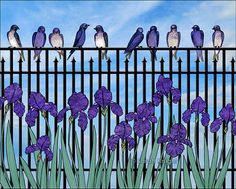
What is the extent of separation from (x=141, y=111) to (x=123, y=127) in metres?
0.39

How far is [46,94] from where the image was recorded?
38.1ft

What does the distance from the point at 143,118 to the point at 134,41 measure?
1.43 m

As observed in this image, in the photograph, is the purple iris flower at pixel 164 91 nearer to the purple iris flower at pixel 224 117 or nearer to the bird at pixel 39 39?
the purple iris flower at pixel 224 117

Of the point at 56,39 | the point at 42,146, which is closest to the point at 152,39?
the point at 56,39

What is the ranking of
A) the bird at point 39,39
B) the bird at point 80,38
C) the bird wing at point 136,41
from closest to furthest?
the bird wing at point 136,41, the bird at point 80,38, the bird at point 39,39

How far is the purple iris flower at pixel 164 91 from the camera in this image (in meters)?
11.3

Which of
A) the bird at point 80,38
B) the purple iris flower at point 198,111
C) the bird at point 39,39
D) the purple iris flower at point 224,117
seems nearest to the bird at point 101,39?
the bird at point 80,38

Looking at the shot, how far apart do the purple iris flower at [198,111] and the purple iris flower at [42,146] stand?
86.3 inches

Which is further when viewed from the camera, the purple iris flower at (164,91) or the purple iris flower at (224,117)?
the purple iris flower at (224,117)

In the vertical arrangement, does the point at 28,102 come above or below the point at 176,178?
above

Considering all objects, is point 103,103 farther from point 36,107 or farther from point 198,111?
point 198,111

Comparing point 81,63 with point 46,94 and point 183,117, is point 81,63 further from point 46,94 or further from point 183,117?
point 183,117

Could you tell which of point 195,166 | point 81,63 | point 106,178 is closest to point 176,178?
point 195,166

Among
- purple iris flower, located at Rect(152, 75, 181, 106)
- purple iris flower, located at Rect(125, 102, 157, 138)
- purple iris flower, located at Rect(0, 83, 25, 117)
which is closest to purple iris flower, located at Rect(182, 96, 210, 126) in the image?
purple iris flower, located at Rect(152, 75, 181, 106)
